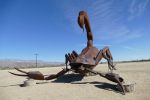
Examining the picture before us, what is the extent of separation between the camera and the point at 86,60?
15.7 meters

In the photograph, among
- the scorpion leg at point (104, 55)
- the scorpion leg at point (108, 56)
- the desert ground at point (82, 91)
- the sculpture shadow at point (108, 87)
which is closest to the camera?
the desert ground at point (82, 91)

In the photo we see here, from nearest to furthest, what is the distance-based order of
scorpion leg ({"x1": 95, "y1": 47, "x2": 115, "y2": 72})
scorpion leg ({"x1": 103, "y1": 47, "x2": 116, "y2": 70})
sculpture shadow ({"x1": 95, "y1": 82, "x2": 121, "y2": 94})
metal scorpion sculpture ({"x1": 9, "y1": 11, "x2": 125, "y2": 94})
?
sculpture shadow ({"x1": 95, "y1": 82, "x2": 121, "y2": 94}), metal scorpion sculpture ({"x1": 9, "y1": 11, "x2": 125, "y2": 94}), scorpion leg ({"x1": 95, "y1": 47, "x2": 115, "y2": 72}), scorpion leg ({"x1": 103, "y1": 47, "x2": 116, "y2": 70})

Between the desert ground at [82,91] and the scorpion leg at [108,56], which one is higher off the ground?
the scorpion leg at [108,56]

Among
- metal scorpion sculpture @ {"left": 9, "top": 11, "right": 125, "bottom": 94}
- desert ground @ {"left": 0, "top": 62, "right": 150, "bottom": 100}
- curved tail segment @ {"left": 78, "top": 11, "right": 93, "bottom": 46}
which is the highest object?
curved tail segment @ {"left": 78, "top": 11, "right": 93, "bottom": 46}

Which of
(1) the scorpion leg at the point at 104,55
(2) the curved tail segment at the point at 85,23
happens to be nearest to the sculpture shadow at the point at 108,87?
(1) the scorpion leg at the point at 104,55

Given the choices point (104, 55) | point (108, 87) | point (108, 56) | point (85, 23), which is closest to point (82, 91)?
point (108, 87)

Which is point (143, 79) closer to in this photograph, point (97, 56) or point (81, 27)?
point (97, 56)

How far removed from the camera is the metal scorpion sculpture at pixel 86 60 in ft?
48.2

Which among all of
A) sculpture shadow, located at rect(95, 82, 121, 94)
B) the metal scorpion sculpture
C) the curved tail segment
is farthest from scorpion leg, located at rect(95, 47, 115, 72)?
sculpture shadow, located at rect(95, 82, 121, 94)

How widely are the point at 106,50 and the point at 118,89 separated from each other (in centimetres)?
411

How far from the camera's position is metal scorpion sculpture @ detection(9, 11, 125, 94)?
14.7 m

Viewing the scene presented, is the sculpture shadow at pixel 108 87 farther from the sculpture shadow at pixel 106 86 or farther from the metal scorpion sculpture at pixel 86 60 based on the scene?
the metal scorpion sculpture at pixel 86 60

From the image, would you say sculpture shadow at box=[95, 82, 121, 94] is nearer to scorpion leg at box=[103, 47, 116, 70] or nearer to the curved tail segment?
scorpion leg at box=[103, 47, 116, 70]

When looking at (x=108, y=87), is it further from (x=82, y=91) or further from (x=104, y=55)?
(x=104, y=55)
